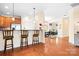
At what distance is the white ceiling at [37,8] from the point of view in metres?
3.58

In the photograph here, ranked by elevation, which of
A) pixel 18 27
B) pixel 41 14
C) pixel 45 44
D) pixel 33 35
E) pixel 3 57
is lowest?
pixel 3 57

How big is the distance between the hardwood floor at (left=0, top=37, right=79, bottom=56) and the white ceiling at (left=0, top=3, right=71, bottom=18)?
30.2 inches

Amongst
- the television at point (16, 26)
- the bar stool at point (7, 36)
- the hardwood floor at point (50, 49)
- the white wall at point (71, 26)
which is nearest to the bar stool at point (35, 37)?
the hardwood floor at point (50, 49)

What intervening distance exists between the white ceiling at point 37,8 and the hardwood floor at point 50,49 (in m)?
0.77

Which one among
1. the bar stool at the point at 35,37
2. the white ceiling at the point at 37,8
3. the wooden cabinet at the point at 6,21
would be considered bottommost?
the bar stool at the point at 35,37

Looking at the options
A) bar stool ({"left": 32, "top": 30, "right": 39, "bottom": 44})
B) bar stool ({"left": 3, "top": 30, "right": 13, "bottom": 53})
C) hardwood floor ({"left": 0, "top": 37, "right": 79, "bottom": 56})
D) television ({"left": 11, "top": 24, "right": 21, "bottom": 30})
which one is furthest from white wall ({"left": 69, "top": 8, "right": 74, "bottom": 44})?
bar stool ({"left": 3, "top": 30, "right": 13, "bottom": 53})

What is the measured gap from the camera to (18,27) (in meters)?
3.75

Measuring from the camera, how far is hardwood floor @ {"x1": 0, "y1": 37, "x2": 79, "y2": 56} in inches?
144

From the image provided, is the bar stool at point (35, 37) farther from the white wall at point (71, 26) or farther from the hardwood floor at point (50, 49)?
the white wall at point (71, 26)

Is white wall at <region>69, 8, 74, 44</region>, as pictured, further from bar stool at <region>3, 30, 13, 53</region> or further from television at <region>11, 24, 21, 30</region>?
bar stool at <region>3, 30, 13, 53</region>

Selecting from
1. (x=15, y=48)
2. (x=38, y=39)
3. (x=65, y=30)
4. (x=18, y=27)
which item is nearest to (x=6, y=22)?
(x=18, y=27)

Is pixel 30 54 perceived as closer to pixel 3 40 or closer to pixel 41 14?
pixel 3 40

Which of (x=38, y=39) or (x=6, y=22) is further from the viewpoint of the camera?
(x=38, y=39)

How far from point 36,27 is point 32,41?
44 cm
